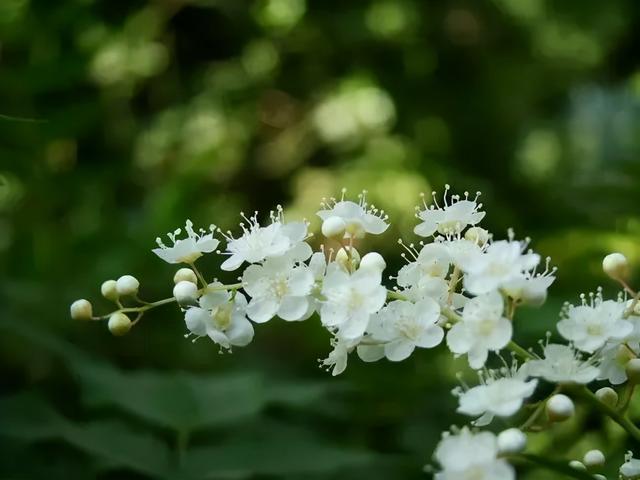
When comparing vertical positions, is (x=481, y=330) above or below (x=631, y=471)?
above

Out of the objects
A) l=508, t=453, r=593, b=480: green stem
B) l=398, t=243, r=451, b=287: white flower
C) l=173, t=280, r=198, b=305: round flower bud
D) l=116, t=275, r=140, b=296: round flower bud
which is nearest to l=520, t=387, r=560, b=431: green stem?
l=508, t=453, r=593, b=480: green stem

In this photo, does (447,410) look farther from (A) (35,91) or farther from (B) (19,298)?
(A) (35,91)

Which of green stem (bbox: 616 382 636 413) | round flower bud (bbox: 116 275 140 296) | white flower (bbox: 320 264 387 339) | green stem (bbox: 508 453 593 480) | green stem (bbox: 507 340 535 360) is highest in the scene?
round flower bud (bbox: 116 275 140 296)

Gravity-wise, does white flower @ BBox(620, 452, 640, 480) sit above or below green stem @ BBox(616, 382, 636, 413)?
below

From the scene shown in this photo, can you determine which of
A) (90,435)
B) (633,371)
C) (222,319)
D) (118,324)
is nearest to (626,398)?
(633,371)

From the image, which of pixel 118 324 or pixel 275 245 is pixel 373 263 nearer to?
pixel 275 245

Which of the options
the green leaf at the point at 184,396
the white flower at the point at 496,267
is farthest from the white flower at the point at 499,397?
the green leaf at the point at 184,396

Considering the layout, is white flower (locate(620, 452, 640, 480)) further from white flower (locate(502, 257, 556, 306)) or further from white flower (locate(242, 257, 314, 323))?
white flower (locate(242, 257, 314, 323))
